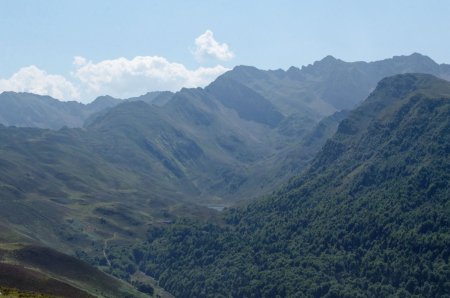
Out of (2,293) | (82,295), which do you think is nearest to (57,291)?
(82,295)

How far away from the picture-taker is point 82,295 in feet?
646

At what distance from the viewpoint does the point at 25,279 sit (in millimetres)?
195875

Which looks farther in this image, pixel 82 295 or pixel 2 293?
pixel 82 295

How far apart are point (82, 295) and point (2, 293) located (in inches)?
2438

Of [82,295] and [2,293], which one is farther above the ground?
[2,293]

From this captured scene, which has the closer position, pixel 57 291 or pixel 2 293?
pixel 2 293

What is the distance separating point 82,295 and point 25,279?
65.8ft

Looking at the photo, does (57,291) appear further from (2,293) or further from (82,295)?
(2,293)

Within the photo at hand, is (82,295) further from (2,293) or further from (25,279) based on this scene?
(2,293)

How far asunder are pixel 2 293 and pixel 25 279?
61.6 metres

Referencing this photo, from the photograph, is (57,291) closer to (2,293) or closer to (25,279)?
(25,279)

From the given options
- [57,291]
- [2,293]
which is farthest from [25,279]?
[2,293]

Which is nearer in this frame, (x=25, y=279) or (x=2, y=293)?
(x=2, y=293)

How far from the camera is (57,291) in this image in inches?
7589
